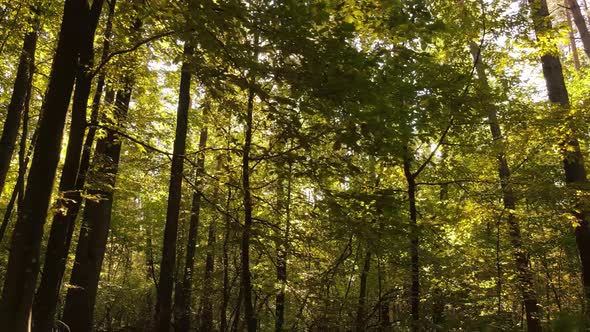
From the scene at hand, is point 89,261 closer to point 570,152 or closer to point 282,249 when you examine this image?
point 282,249

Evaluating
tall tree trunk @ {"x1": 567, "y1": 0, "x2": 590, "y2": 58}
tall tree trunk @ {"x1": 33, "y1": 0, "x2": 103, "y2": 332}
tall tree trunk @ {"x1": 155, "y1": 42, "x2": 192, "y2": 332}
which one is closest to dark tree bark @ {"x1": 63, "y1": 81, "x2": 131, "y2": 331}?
tall tree trunk @ {"x1": 155, "y1": 42, "x2": 192, "y2": 332}

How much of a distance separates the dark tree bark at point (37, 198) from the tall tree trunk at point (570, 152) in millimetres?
7022

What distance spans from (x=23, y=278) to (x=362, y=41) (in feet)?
20.1

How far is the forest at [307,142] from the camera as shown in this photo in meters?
3.44

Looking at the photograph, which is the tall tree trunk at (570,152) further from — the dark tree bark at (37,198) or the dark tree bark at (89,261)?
the dark tree bark at (89,261)

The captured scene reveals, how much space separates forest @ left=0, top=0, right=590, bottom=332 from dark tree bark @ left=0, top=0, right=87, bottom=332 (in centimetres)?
1

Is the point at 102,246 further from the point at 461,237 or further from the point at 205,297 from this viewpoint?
the point at 461,237

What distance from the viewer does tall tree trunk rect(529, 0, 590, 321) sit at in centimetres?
759

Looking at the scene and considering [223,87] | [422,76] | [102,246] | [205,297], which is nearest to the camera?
[223,87]

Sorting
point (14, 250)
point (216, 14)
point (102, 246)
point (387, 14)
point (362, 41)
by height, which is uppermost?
point (362, 41)

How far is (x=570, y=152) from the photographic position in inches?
337

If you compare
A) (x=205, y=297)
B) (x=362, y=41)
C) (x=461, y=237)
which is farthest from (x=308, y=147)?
(x=205, y=297)

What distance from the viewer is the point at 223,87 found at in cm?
400

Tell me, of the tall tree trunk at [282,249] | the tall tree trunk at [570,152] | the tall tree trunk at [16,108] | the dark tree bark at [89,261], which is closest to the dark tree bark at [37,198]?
the tall tree trunk at [282,249]
